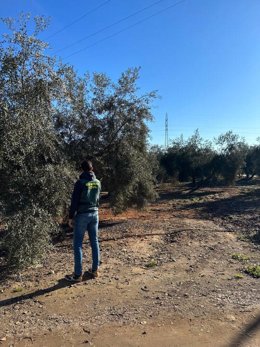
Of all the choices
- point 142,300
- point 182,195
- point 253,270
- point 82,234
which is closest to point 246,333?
point 142,300

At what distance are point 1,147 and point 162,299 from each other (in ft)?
13.6

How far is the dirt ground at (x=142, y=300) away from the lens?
14.4 ft

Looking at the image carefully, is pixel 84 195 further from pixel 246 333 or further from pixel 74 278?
pixel 246 333

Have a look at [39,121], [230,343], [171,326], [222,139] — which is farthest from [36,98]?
[222,139]

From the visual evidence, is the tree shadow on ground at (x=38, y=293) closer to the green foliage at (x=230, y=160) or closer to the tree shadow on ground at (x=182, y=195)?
the tree shadow on ground at (x=182, y=195)

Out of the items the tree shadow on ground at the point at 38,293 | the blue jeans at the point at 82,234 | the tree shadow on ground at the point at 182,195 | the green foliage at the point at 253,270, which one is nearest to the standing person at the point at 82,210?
the blue jeans at the point at 82,234

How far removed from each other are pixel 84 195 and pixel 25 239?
1532 mm

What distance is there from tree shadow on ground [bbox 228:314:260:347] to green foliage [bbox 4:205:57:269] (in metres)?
3.98

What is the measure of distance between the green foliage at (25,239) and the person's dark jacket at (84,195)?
1202 millimetres

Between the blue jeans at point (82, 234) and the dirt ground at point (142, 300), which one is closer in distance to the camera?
the dirt ground at point (142, 300)

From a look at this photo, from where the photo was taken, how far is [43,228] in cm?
703

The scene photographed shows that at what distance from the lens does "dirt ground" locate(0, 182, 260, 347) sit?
4.39 meters

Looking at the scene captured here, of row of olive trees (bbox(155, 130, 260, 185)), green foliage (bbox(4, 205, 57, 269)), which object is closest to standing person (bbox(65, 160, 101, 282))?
green foliage (bbox(4, 205, 57, 269))

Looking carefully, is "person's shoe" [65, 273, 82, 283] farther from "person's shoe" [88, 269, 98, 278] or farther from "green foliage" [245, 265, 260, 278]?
"green foliage" [245, 265, 260, 278]
